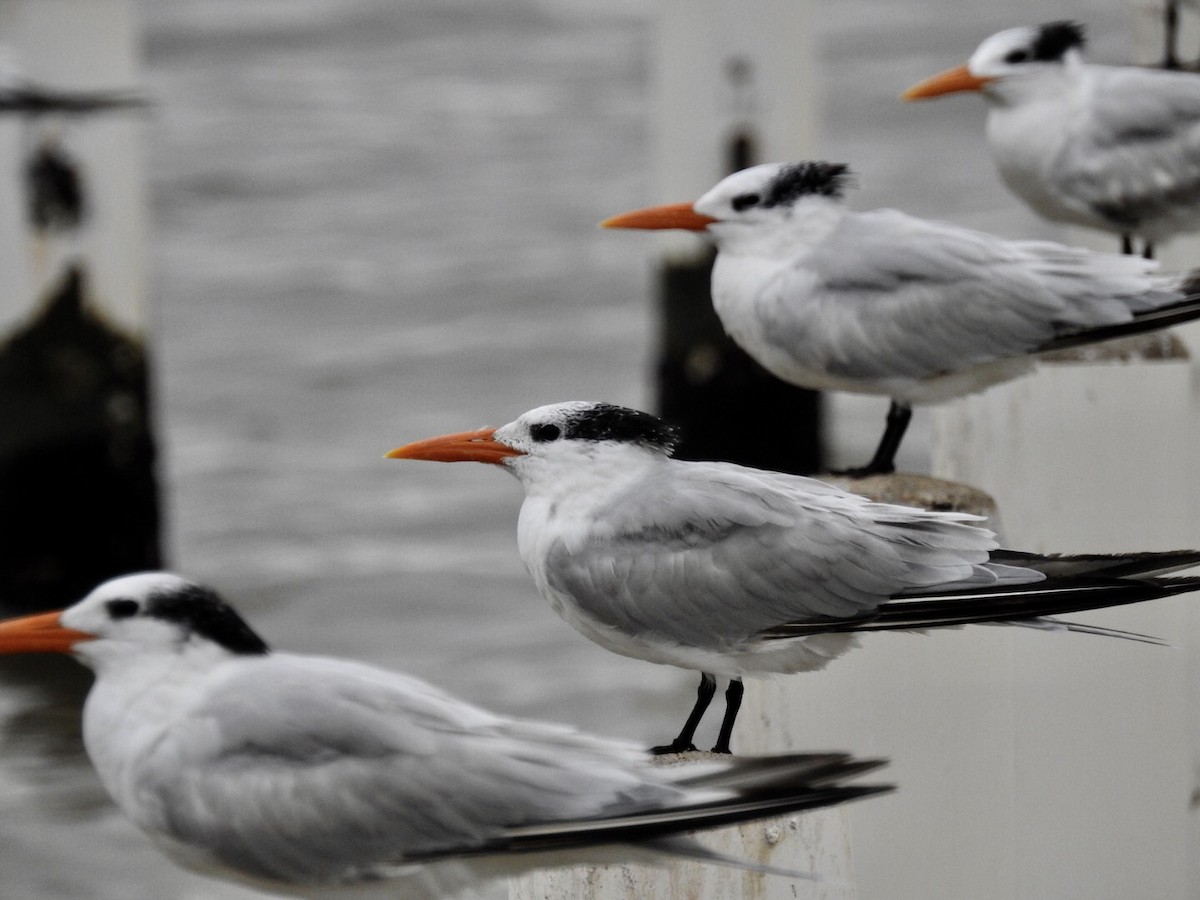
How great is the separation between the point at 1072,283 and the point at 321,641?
641 centimetres

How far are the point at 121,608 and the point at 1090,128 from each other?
12.0ft

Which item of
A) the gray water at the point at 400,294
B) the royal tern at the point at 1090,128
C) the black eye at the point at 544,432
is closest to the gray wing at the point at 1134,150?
the royal tern at the point at 1090,128

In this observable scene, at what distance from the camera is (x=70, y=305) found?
9477 millimetres

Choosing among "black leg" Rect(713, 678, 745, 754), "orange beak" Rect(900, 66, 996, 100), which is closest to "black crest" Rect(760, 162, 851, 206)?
"orange beak" Rect(900, 66, 996, 100)

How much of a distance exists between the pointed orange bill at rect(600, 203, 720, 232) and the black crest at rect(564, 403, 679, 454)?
876 millimetres

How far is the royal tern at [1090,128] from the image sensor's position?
234 inches

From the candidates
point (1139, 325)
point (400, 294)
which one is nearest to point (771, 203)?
point (1139, 325)

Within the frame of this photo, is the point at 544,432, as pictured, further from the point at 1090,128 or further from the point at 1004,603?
the point at 1090,128

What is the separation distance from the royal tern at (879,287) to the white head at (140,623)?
6.07 ft

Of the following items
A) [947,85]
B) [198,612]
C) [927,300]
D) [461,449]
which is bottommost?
[198,612]

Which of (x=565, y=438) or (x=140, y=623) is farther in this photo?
(x=565, y=438)

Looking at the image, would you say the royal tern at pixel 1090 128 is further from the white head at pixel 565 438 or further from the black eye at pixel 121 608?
the black eye at pixel 121 608

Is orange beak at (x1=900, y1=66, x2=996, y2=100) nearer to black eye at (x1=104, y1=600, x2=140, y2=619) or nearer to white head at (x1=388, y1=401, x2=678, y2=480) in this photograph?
white head at (x1=388, y1=401, x2=678, y2=480)

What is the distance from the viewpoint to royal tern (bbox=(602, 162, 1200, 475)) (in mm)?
4867
